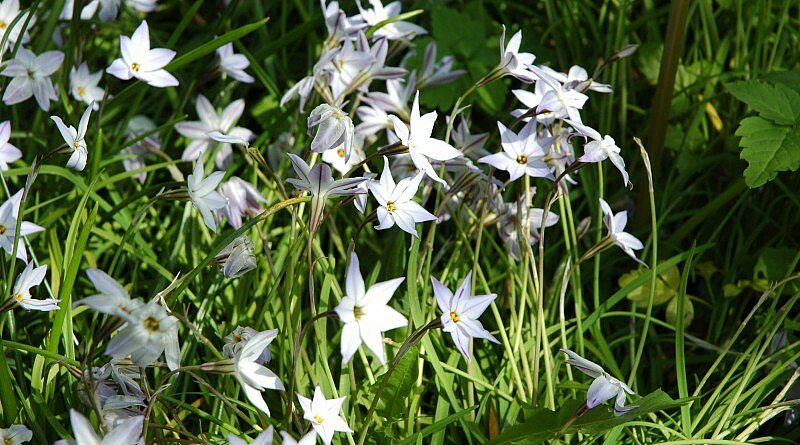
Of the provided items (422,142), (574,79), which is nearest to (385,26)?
(574,79)

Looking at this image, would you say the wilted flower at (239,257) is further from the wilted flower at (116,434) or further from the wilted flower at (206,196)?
the wilted flower at (116,434)

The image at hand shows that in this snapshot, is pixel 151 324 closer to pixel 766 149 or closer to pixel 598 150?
pixel 598 150

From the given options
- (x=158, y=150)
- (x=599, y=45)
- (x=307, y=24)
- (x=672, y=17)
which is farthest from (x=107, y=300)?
(x=599, y=45)

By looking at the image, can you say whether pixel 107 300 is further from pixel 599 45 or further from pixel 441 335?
pixel 599 45

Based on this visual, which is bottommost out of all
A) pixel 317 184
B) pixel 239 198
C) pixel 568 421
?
pixel 568 421

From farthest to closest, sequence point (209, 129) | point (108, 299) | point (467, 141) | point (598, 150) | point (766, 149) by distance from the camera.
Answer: point (209, 129) < point (467, 141) < point (766, 149) < point (598, 150) < point (108, 299)

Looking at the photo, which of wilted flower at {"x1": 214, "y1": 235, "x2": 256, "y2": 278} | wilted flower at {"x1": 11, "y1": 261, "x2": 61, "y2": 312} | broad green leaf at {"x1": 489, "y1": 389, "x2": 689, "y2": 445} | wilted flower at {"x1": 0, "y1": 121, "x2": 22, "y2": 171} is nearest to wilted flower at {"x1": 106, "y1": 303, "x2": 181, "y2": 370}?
wilted flower at {"x1": 214, "y1": 235, "x2": 256, "y2": 278}

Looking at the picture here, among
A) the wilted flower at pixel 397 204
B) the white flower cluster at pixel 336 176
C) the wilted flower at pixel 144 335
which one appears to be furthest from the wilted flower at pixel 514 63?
the wilted flower at pixel 144 335
